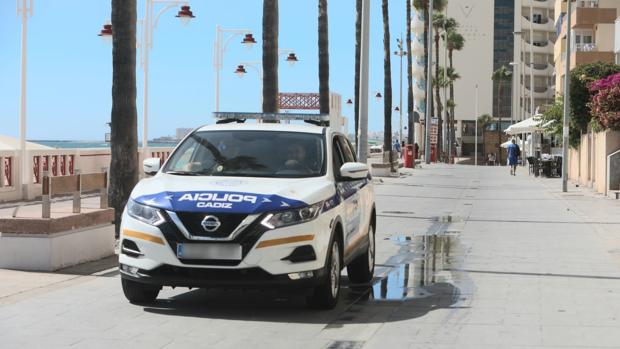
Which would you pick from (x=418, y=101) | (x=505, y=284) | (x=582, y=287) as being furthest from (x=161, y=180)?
(x=418, y=101)

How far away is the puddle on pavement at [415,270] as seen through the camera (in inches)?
387

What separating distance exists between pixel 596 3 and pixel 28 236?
5006 cm

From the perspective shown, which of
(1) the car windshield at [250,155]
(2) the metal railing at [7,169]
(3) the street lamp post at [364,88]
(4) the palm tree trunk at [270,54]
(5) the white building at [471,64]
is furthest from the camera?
(5) the white building at [471,64]

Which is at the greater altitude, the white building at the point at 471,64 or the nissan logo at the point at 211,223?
the white building at the point at 471,64

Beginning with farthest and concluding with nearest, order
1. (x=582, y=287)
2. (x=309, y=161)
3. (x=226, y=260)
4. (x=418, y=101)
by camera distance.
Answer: (x=418, y=101)
(x=582, y=287)
(x=309, y=161)
(x=226, y=260)

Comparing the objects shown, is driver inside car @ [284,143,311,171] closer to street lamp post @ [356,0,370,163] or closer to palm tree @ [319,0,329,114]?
street lamp post @ [356,0,370,163]

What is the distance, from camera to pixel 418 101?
118 m

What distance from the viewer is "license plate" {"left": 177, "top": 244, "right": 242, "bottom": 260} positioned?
7746mm

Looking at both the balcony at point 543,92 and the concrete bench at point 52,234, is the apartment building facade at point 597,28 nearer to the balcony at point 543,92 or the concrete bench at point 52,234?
the concrete bench at point 52,234

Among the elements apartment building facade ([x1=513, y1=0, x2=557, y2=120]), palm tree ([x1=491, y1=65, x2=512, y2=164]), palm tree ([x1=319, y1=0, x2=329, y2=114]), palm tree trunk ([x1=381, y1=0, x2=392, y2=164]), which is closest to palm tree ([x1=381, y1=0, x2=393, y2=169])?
palm tree trunk ([x1=381, y1=0, x2=392, y2=164])

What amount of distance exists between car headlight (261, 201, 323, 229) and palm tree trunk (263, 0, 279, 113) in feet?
52.1

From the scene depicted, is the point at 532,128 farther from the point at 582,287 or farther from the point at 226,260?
the point at 226,260

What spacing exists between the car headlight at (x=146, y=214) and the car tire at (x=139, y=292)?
0.71 metres

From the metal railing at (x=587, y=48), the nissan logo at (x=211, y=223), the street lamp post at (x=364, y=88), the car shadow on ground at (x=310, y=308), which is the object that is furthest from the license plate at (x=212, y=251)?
the metal railing at (x=587, y=48)
